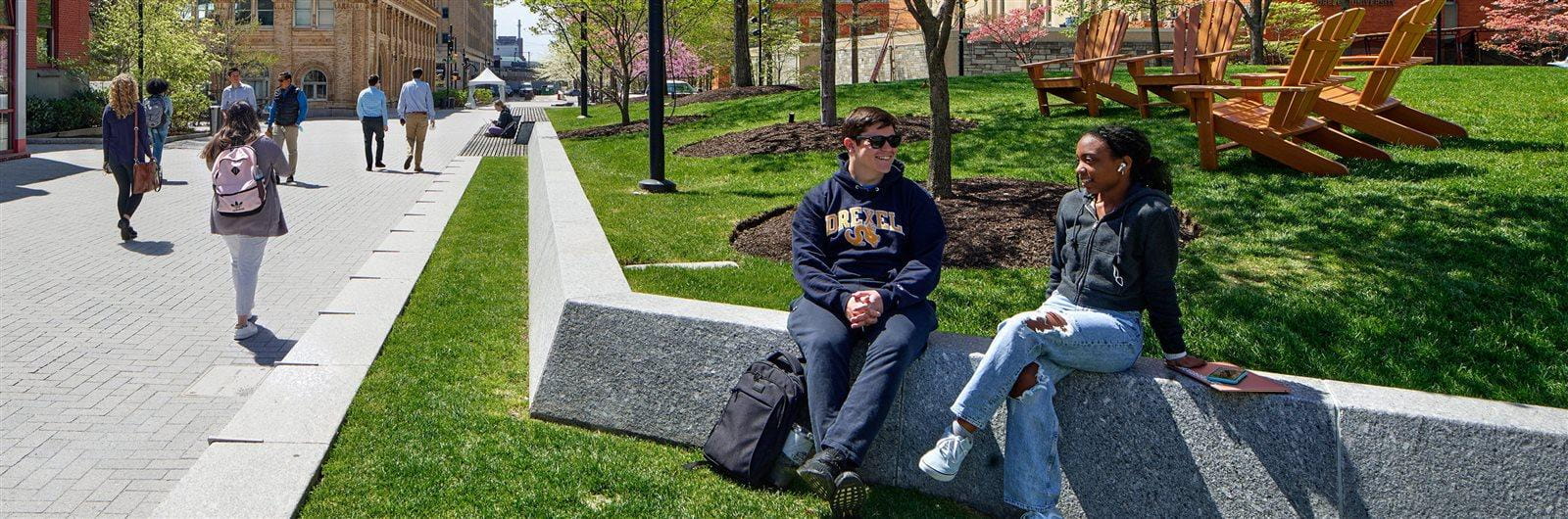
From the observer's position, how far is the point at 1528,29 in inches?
1444

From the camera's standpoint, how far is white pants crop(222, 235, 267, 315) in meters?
7.34

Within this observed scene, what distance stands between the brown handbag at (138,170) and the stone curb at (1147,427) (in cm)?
795

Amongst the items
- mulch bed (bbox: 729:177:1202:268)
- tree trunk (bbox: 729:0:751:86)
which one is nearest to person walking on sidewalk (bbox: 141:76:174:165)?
mulch bed (bbox: 729:177:1202:268)

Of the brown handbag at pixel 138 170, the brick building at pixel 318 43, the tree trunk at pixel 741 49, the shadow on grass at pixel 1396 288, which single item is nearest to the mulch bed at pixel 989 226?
the shadow on grass at pixel 1396 288

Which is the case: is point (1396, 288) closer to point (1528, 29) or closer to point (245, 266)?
point (245, 266)

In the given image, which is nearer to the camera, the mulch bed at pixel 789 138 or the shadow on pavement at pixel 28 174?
the mulch bed at pixel 789 138

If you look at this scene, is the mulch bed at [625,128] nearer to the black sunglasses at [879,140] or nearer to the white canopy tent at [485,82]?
the black sunglasses at [879,140]

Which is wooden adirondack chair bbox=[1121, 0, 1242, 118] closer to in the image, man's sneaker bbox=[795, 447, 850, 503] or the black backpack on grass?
the black backpack on grass

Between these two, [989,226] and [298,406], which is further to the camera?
[989,226]

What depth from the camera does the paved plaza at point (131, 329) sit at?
481 cm

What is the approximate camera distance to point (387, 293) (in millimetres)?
8320

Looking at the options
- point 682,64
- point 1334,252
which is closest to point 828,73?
point 1334,252

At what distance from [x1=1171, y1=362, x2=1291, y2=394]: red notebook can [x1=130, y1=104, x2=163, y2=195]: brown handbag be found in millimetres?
10607

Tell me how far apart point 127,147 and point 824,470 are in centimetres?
1037
